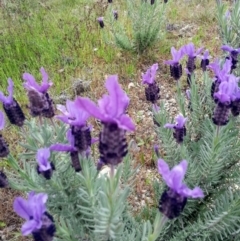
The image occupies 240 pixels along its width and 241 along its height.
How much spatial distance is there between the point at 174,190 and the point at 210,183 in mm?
623

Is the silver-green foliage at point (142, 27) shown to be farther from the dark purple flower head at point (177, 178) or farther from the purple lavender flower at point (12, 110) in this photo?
the dark purple flower head at point (177, 178)

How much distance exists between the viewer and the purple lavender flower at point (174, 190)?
0.93m

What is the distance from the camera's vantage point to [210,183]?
60.3 inches

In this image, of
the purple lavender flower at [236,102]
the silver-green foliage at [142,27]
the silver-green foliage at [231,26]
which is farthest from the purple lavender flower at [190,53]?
the silver-green foliage at [142,27]

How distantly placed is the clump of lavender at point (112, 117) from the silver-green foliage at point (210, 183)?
595 millimetres

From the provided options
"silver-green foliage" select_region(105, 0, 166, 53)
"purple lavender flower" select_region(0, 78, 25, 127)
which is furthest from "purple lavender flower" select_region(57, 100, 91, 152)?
"silver-green foliage" select_region(105, 0, 166, 53)

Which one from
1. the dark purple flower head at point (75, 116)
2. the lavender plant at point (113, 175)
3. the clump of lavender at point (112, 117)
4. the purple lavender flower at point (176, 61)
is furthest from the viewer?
the purple lavender flower at point (176, 61)

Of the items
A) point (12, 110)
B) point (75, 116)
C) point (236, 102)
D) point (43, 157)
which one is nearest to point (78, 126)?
point (75, 116)

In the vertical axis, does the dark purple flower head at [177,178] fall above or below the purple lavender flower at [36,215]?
above

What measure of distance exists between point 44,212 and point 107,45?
2.86 m

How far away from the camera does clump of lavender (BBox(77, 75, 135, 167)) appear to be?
78 centimetres

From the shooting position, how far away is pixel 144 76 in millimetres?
1651

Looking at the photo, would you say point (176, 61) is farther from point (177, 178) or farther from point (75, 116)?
point (177, 178)

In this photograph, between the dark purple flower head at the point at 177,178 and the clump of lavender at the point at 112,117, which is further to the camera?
the dark purple flower head at the point at 177,178
